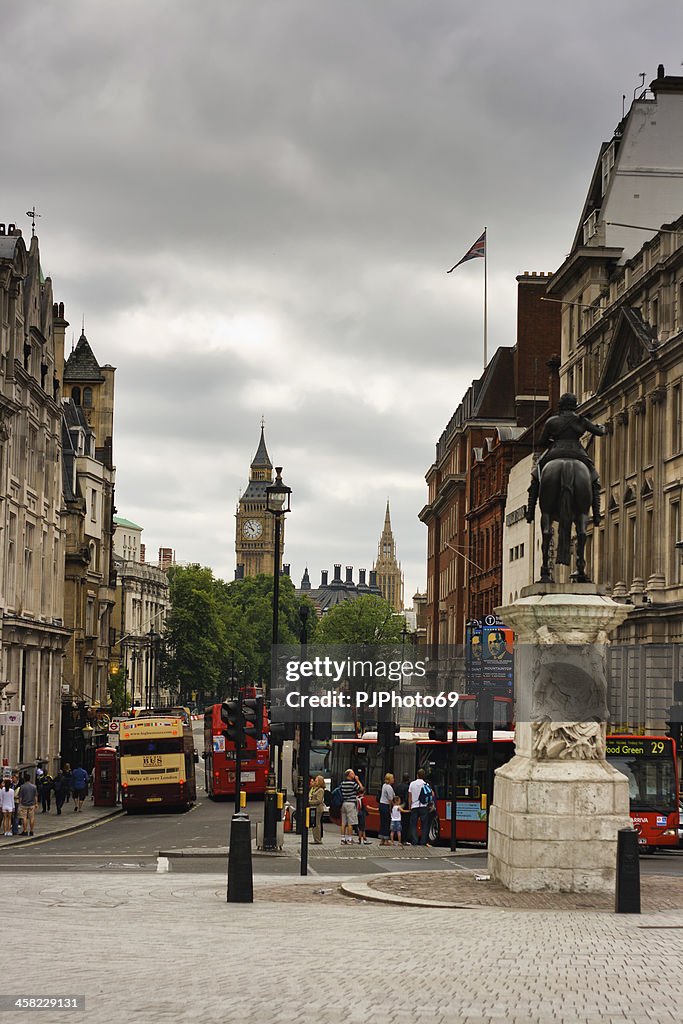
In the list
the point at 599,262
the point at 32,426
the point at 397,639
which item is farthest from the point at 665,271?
the point at 397,639

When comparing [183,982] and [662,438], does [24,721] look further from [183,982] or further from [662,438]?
[183,982]

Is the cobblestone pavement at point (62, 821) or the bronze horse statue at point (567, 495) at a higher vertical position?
the bronze horse statue at point (567, 495)

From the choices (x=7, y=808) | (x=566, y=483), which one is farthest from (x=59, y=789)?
(x=566, y=483)

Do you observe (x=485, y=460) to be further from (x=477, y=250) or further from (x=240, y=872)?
(x=240, y=872)

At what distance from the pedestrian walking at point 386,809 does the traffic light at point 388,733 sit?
1657mm

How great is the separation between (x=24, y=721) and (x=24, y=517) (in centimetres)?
807

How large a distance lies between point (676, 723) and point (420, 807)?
56.3 feet

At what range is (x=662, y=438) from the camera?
58.1 metres

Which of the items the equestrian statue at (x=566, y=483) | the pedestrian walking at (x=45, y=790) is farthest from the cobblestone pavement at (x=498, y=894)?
the pedestrian walking at (x=45, y=790)

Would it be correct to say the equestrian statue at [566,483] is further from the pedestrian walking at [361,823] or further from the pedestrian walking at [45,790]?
the pedestrian walking at [45,790]

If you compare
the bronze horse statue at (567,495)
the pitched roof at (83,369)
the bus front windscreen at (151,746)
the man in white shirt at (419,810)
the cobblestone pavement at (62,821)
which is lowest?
the cobblestone pavement at (62,821)

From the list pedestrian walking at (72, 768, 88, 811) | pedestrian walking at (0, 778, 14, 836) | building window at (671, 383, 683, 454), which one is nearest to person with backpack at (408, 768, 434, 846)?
pedestrian walking at (0, 778, 14, 836)

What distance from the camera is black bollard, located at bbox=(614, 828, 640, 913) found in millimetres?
19219

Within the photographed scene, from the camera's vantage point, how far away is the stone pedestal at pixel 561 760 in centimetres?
2089
